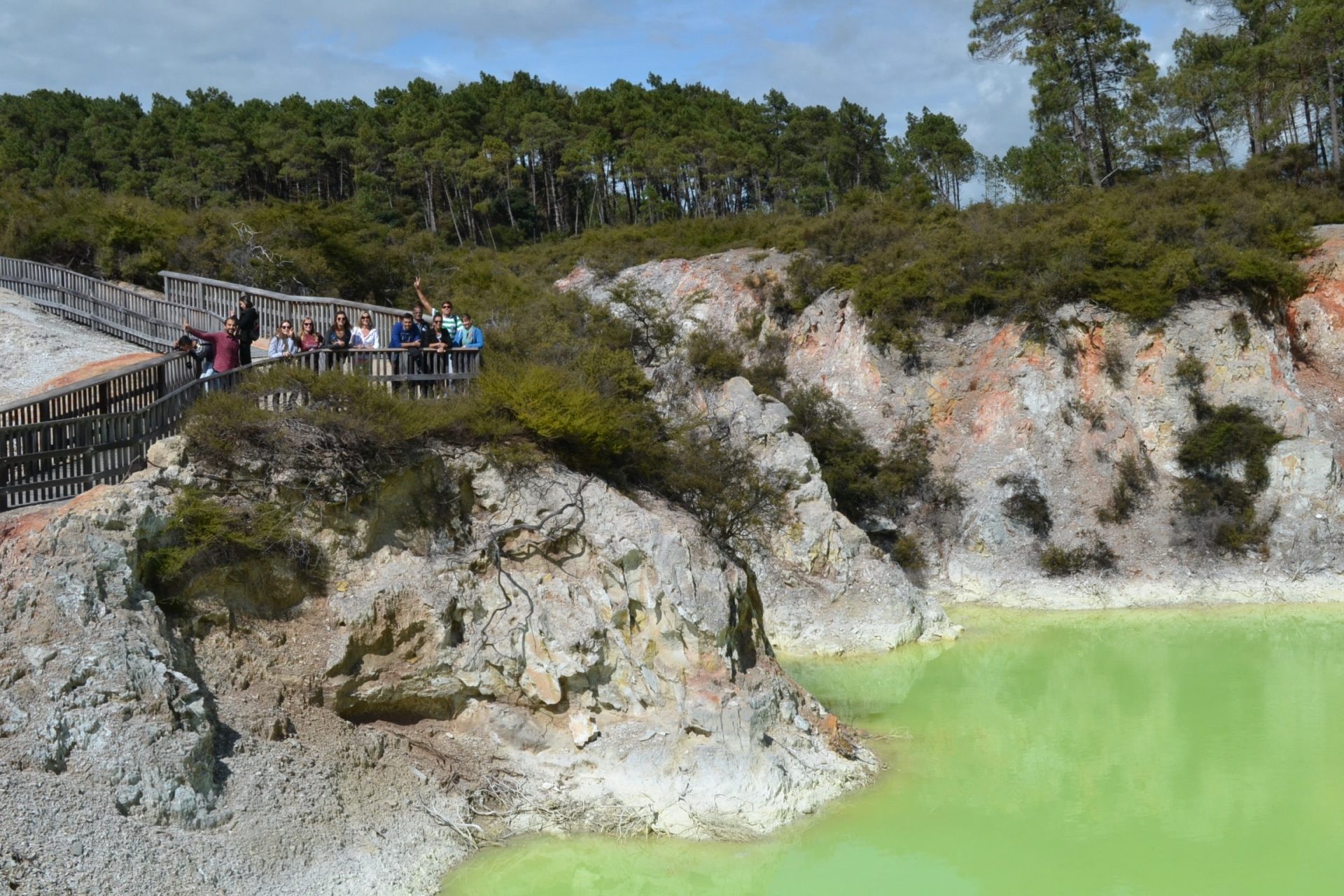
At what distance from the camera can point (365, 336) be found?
1602cm

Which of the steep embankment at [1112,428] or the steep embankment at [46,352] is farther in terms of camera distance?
the steep embankment at [1112,428]

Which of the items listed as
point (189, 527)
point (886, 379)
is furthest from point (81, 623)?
point (886, 379)

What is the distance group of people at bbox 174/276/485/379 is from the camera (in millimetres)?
15281

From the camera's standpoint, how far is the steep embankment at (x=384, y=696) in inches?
410

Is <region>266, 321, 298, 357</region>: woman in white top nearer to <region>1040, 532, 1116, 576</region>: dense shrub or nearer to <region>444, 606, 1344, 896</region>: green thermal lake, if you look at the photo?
<region>444, 606, 1344, 896</region>: green thermal lake

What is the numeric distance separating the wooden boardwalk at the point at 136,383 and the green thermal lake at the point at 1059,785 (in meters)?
6.14

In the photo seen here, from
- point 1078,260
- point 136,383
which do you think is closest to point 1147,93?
point 1078,260

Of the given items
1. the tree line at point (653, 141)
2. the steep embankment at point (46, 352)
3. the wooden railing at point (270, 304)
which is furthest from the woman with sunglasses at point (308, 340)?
the tree line at point (653, 141)

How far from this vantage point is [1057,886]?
471 inches

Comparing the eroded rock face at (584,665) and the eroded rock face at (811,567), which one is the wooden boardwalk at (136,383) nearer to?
the eroded rock face at (584,665)

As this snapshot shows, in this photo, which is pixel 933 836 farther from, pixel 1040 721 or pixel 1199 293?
pixel 1199 293

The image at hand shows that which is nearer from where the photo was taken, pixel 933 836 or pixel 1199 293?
pixel 933 836

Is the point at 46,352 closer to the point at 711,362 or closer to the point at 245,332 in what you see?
the point at 245,332

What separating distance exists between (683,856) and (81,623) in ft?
21.9
